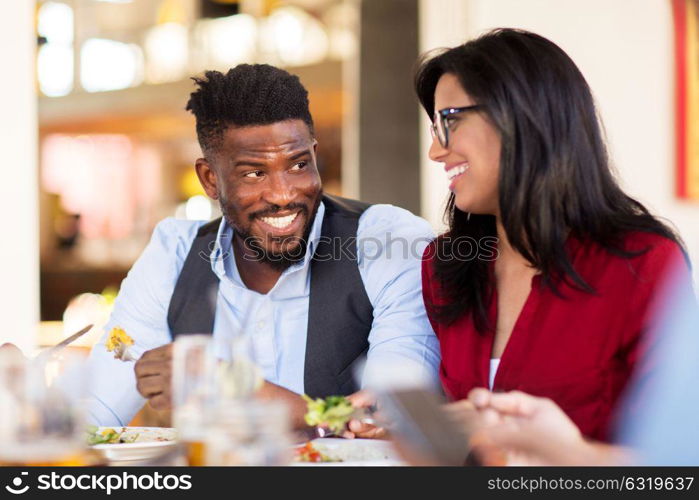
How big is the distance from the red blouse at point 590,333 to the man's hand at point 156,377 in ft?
1.93

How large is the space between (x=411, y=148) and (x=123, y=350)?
321 cm

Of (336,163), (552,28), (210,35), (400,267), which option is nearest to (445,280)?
(400,267)

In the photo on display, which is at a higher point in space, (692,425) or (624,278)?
(624,278)

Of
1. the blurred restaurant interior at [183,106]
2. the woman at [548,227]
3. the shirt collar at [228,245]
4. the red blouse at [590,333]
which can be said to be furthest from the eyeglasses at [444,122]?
the blurred restaurant interior at [183,106]

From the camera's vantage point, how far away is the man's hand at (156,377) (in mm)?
1401

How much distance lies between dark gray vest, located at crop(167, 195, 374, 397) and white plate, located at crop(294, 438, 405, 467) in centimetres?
60

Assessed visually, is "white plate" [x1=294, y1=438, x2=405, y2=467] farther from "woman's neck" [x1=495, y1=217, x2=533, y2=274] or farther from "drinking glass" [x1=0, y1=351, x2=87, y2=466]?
"woman's neck" [x1=495, y1=217, x2=533, y2=274]

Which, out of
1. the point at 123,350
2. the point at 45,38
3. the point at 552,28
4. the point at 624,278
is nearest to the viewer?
the point at 624,278

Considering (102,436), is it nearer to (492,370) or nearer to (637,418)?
(492,370)

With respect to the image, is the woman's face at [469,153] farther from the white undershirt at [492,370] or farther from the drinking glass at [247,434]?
the drinking glass at [247,434]

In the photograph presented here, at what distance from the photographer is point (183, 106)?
6145 millimetres

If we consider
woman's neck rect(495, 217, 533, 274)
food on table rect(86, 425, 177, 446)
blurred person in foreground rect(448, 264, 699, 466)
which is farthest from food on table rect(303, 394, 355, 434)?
woman's neck rect(495, 217, 533, 274)
